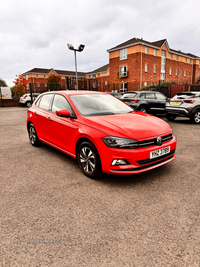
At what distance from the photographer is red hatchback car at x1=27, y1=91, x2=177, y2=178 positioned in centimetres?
312

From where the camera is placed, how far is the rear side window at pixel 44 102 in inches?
194

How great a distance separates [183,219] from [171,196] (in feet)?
1.81

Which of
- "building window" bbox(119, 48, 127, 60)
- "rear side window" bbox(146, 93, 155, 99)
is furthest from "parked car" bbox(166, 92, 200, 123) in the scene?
"building window" bbox(119, 48, 127, 60)

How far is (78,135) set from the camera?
3637 mm

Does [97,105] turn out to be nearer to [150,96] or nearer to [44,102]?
[44,102]

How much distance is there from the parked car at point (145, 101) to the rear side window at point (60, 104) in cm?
716

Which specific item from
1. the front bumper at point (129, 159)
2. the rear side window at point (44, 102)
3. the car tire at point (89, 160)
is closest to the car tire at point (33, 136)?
the rear side window at point (44, 102)

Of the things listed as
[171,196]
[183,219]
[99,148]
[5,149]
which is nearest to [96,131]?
[99,148]

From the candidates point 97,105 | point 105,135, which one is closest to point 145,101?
point 97,105

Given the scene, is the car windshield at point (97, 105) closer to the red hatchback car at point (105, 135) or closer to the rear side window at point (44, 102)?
the red hatchback car at point (105, 135)

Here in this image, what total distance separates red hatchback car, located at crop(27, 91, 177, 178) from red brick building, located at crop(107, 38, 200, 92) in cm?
2891

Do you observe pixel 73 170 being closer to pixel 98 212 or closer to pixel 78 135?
pixel 78 135

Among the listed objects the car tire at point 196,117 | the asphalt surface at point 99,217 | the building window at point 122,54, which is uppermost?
the building window at point 122,54

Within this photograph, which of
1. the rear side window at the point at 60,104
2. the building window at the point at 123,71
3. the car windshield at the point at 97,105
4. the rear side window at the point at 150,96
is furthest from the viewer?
the building window at the point at 123,71
